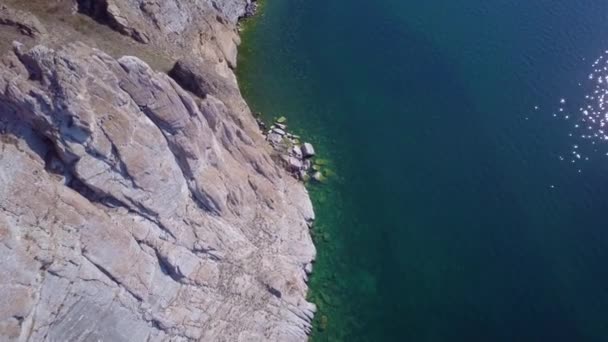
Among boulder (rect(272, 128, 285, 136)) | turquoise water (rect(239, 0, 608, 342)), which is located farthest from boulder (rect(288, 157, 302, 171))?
boulder (rect(272, 128, 285, 136))

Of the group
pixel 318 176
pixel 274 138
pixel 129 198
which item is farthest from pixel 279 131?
pixel 129 198

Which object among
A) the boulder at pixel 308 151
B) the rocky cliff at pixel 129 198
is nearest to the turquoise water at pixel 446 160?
the boulder at pixel 308 151

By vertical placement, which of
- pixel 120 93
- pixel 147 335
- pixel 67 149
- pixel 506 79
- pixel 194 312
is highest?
pixel 506 79

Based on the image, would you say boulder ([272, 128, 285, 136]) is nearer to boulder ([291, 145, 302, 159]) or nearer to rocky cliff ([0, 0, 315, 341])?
boulder ([291, 145, 302, 159])

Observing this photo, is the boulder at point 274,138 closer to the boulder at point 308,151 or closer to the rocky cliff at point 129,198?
the boulder at point 308,151

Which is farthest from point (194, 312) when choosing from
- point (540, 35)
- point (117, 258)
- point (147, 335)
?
point (540, 35)

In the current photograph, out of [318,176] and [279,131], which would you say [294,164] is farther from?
[279,131]

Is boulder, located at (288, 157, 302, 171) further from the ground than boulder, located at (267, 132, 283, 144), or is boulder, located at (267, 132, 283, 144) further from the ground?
boulder, located at (267, 132, 283, 144)

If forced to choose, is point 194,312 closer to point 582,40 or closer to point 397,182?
point 397,182
